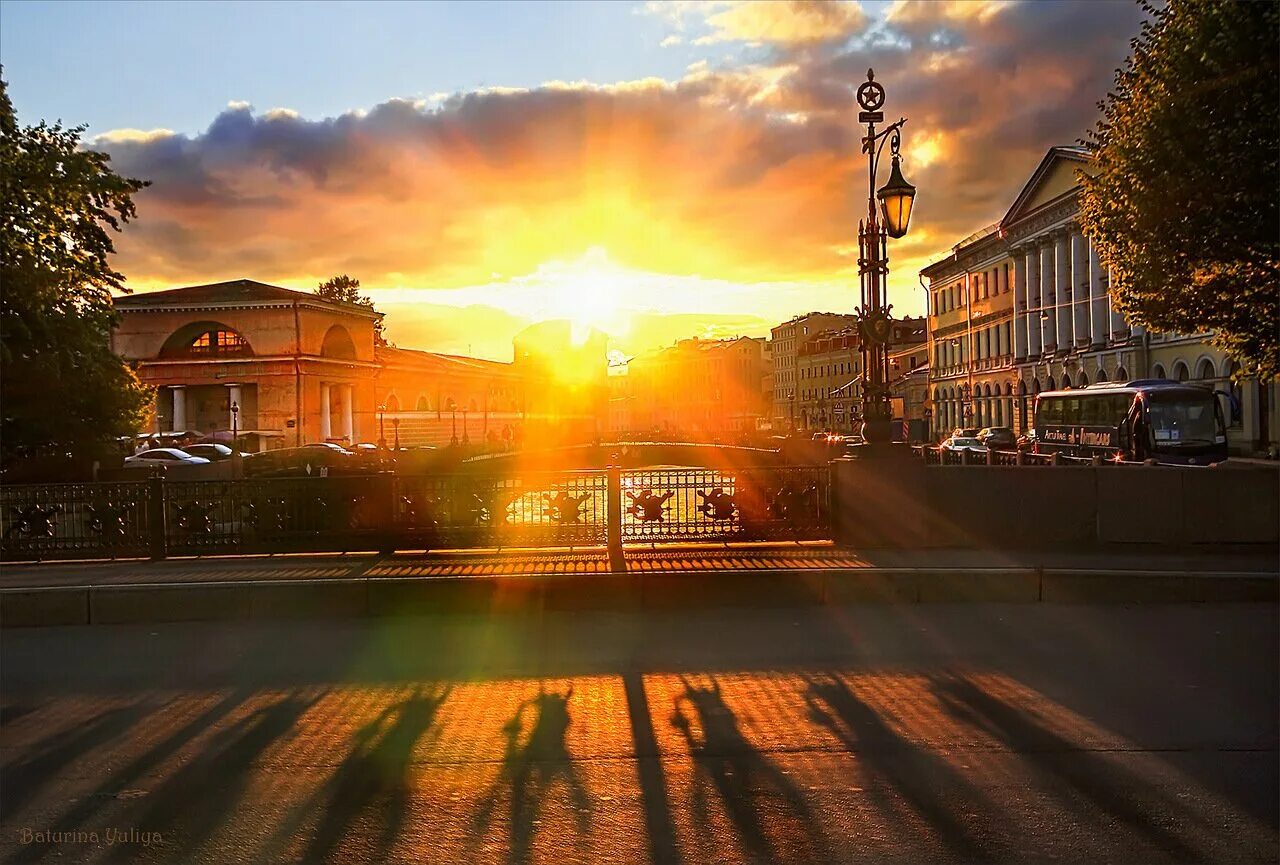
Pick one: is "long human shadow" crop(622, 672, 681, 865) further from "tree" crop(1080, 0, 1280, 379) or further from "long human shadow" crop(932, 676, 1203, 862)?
"tree" crop(1080, 0, 1280, 379)

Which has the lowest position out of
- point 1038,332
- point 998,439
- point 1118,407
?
point 998,439

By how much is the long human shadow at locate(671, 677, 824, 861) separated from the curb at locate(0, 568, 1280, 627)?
3.53 m

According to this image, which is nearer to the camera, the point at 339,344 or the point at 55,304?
the point at 55,304

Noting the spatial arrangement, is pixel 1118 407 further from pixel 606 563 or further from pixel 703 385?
pixel 703 385

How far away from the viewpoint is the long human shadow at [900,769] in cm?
470

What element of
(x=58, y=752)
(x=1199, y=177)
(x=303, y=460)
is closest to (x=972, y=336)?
(x=303, y=460)

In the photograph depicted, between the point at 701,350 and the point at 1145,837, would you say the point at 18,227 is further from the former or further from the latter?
the point at 701,350

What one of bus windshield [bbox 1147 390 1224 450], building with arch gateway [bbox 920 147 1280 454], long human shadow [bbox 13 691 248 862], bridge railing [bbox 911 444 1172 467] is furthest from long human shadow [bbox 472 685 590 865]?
building with arch gateway [bbox 920 147 1280 454]

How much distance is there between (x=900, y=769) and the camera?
556cm

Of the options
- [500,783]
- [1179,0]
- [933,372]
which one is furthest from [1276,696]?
[933,372]

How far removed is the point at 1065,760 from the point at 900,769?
98 centimetres

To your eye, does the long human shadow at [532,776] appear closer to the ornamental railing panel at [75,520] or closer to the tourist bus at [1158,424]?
the ornamental railing panel at [75,520]

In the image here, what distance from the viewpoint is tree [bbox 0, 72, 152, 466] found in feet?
66.3

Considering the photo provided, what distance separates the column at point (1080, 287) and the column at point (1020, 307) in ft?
26.5
